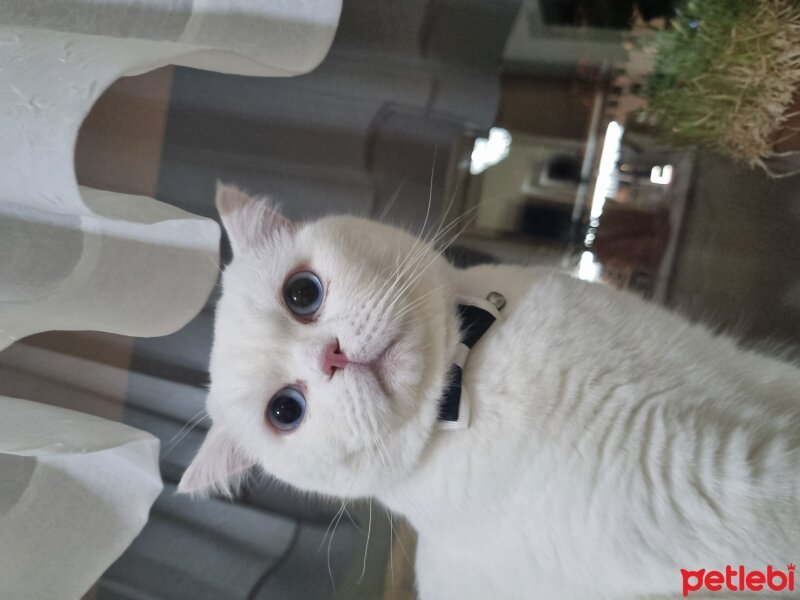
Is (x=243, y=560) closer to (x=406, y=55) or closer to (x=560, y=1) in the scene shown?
(x=406, y=55)

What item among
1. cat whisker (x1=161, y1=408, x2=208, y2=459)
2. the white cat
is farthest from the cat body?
cat whisker (x1=161, y1=408, x2=208, y2=459)

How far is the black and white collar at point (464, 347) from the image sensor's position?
74 cm

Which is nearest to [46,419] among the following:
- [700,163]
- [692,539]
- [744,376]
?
[692,539]

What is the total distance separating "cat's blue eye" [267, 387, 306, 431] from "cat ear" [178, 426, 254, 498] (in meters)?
0.15

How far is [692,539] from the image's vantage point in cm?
66

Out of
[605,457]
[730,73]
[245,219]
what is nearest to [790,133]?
[730,73]

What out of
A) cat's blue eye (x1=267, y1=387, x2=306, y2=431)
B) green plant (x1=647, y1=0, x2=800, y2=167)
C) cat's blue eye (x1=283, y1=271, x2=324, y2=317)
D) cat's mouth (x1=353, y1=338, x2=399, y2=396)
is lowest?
cat's blue eye (x1=267, y1=387, x2=306, y2=431)

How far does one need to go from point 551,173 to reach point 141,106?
36.9 inches

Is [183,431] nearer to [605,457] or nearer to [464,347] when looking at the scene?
[464,347]

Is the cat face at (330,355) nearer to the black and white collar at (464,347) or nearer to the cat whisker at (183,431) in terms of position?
the black and white collar at (464,347)

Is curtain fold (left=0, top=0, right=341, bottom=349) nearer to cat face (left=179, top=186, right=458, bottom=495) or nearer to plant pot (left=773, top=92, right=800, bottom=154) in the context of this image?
cat face (left=179, top=186, right=458, bottom=495)

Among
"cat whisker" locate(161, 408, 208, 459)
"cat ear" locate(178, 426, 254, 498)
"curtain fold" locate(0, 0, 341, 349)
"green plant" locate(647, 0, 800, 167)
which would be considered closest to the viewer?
"curtain fold" locate(0, 0, 341, 349)

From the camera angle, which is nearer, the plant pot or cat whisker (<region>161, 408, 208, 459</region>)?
the plant pot

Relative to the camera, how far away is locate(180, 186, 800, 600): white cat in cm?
65
